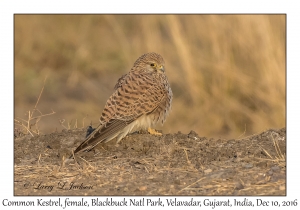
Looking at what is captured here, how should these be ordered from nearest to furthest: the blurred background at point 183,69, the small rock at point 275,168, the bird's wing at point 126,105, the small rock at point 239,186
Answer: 1. the small rock at point 239,186
2. the small rock at point 275,168
3. the bird's wing at point 126,105
4. the blurred background at point 183,69

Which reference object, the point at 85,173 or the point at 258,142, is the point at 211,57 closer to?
the point at 258,142

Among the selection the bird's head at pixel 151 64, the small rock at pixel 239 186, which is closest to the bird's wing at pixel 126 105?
the bird's head at pixel 151 64

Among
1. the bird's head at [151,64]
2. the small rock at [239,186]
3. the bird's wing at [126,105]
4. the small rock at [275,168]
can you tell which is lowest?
the small rock at [239,186]

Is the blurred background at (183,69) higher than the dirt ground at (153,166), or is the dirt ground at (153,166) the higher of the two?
the blurred background at (183,69)

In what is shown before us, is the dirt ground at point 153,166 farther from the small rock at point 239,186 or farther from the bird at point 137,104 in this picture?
the bird at point 137,104

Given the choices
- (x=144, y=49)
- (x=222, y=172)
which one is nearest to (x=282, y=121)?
(x=144, y=49)

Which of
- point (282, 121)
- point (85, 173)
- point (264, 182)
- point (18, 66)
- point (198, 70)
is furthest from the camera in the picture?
point (18, 66)
